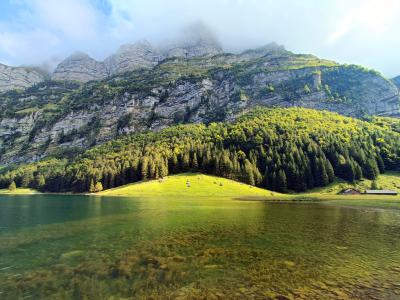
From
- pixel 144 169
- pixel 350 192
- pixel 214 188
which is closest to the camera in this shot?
pixel 350 192

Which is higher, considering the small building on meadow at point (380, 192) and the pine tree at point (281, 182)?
the pine tree at point (281, 182)

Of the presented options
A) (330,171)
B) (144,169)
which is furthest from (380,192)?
(144,169)

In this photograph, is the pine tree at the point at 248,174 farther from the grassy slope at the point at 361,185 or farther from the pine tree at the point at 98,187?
the pine tree at the point at 98,187

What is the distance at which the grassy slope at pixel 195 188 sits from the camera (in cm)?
14375

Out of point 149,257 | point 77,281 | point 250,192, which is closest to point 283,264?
point 149,257

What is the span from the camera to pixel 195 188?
150125mm

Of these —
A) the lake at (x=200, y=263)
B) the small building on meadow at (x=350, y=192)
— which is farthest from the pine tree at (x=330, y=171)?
the lake at (x=200, y=263)

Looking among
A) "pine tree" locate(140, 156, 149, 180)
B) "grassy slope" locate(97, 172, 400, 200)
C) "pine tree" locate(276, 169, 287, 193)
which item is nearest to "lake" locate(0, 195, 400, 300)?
"grassy slope" locate(97, 172, 400, 200)

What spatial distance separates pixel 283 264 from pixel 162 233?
20.5 meters

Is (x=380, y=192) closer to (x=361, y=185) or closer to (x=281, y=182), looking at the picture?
(x=361, y=185)

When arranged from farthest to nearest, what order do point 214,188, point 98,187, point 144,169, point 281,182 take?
point 98,187
point 144,169
point 281,182
point 214,188

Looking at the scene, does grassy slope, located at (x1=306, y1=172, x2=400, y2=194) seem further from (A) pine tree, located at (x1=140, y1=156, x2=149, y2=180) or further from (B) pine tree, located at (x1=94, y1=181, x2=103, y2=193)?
(B) pine tree, located at (x1=94, y1=181, x2=103, y2=193)

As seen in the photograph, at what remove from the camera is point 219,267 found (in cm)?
2514

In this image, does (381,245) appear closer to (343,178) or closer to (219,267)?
(219,267)
